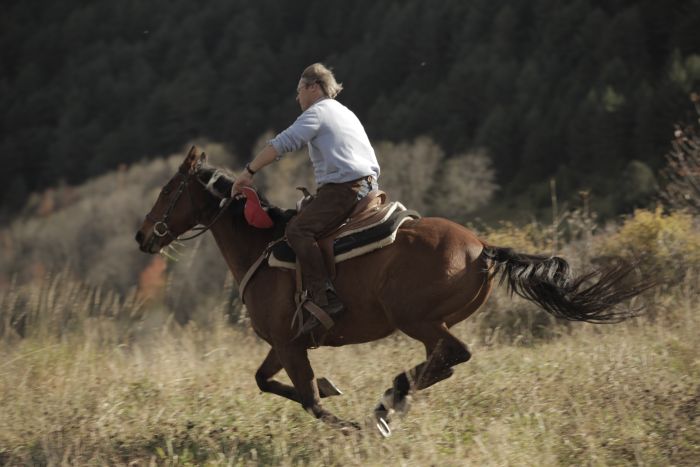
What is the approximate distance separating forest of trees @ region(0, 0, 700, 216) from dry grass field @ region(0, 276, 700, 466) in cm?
5087

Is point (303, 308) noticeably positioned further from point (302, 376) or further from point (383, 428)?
point (383, 428)

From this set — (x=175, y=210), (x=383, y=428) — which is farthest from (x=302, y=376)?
(x=175, y=210)

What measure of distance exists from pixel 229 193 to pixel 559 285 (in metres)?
2.81

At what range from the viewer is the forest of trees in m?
→ 78.1

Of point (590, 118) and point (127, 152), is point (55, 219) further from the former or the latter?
point (590, 118)

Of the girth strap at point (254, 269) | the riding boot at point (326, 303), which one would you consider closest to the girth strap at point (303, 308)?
the riding boot at point (326, 303)

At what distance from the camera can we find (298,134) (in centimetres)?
639

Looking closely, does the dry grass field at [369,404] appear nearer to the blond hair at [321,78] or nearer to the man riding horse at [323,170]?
the man riding horse at [323,170]

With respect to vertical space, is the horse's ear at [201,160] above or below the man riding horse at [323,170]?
above

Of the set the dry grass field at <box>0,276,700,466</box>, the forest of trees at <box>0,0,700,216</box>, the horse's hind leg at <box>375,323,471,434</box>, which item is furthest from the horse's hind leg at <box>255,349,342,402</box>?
the forest of trees at <box>0,0,700,216</box>

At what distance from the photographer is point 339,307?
6.35m

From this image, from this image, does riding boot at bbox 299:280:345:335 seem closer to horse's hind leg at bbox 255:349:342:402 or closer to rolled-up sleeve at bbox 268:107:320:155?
horse's hind leg at bbox 255:349:342:402

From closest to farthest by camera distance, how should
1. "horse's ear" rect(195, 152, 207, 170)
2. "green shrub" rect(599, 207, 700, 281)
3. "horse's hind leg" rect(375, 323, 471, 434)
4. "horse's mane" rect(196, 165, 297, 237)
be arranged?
"horse's hind leg" rect(375, 323, 471, 434), "horse's mane" rect(196, 165, 297, 237), "horse's ear" rect(195, 152, 207, 170), "green shrub" rect(599, 207, 700, 281)

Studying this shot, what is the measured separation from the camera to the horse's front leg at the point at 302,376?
644 cm
